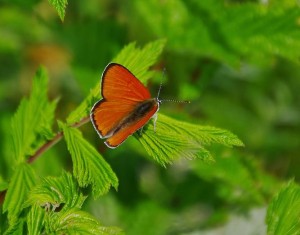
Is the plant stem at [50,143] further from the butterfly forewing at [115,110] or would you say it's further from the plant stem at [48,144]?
the butterfly forewing at [115,110]

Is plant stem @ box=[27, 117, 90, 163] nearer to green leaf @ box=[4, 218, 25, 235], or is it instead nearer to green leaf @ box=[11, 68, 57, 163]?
green leaf @ box=[11, 68, 57, 163]

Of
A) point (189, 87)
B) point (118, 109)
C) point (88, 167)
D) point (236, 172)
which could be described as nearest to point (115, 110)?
point (118, 109)

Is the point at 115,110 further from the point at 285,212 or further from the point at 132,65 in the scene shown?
the point at 285,212

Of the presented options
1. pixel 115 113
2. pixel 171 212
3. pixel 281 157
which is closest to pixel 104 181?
pixel 115 113

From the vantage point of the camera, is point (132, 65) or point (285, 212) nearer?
Answer: point (285, 212)

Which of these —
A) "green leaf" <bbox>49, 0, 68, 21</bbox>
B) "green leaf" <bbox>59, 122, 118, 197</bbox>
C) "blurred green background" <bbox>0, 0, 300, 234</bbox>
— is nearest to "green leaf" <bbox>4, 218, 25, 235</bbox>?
"green leaf" <bbox>59, 122, 118, 197</bbox>

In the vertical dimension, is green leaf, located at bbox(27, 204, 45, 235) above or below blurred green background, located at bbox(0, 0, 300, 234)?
below

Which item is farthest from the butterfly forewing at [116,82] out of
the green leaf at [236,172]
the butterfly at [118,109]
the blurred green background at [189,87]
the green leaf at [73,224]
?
the green leaf at [236,172]
